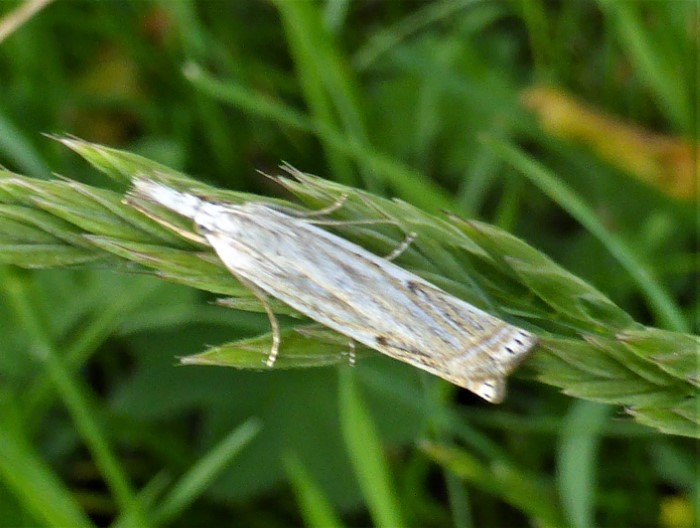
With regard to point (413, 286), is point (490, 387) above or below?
below

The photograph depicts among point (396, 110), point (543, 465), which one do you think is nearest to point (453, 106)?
point (396, 110)

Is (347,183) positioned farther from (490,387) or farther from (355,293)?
(490,387)

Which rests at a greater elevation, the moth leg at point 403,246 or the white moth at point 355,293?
the moth leg at point 403,246

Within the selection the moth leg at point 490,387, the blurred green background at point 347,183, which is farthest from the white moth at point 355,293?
the blurred green background at point 347,183

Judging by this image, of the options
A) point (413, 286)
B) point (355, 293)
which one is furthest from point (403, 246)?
point (355, 293)

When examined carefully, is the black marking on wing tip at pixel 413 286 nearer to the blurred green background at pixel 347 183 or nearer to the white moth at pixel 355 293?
the white moth at pixel 355 293

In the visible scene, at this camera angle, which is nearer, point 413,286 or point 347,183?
point 413,286

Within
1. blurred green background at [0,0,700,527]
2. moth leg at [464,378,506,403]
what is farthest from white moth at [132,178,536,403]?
blurred green background at [0,0,700,527]
